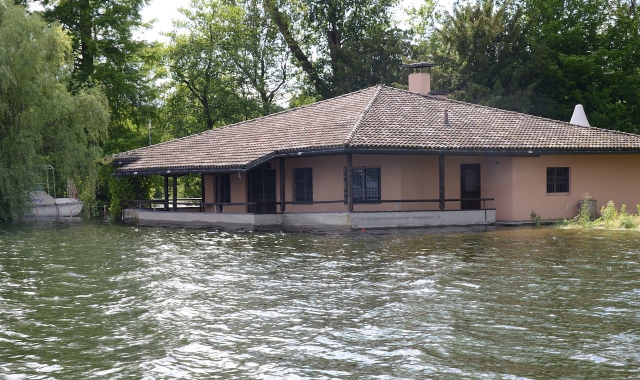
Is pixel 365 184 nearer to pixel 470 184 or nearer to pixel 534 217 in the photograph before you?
pixel 470 184

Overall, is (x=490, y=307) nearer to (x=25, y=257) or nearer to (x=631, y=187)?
(x=25, y=257)

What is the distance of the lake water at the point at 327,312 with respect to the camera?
26.7 feet

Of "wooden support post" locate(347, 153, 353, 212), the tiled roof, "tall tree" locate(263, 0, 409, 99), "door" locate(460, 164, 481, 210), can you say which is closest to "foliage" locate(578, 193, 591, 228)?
the tiled roof

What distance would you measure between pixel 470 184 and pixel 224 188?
10755 millimetres

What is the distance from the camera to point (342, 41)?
4853 cm

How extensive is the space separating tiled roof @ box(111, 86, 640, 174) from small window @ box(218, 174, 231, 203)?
153 cm

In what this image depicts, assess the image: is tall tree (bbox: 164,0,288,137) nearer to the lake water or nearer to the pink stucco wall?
the pink stucco wall

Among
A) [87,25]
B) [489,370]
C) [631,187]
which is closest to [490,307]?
[489,370]

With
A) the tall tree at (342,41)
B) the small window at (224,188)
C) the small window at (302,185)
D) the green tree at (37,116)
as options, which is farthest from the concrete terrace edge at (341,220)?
the tall tree at (342,41)

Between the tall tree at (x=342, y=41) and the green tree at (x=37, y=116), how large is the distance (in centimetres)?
1628

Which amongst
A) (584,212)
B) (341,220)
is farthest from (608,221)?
(341,220)

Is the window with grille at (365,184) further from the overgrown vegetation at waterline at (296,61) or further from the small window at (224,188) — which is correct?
the overgrown vegetation at waterline at (296,61)

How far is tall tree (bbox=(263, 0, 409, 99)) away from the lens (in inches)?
1785

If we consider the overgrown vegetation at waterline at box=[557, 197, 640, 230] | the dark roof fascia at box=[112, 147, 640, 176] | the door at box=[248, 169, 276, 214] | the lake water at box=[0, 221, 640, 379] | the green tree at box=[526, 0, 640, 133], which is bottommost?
the lake water at box=[0, 221, 640, 379]
